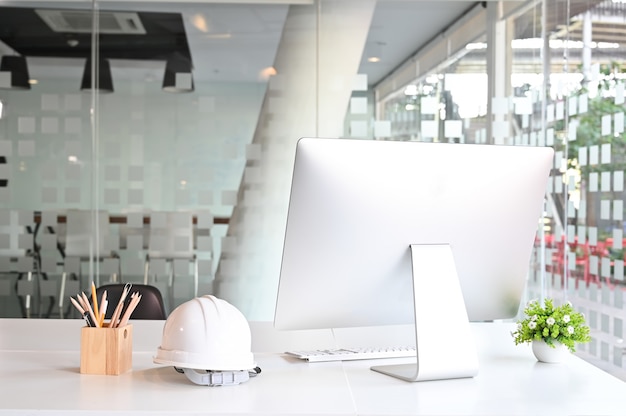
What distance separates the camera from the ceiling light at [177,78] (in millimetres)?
5051

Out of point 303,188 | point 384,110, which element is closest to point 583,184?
point 384,110

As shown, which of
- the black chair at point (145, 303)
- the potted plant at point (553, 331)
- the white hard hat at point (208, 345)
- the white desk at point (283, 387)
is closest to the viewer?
the white desk at point (283, 387)

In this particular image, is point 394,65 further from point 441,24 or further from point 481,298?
point 481,298

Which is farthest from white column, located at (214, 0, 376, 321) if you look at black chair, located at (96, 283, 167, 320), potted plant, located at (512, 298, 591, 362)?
potted plant, located at (512, 298, 591, 362)

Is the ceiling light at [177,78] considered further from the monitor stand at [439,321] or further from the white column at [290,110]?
the monitor stand at [439,321]

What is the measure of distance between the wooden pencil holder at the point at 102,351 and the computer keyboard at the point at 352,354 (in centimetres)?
48

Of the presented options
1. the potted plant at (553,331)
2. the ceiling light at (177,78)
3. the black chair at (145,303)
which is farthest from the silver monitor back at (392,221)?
the ceiling light at (177,78)

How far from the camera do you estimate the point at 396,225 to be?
183cm

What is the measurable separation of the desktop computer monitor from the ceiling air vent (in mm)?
3676

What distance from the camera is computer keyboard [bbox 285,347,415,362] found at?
205cm

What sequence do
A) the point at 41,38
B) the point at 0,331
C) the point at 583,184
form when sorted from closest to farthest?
the point at 0,331 → the point at 583,184 → the point at 41,38

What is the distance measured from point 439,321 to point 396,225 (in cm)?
25

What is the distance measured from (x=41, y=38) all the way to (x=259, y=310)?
2.26m

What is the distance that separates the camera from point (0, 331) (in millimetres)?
2256
